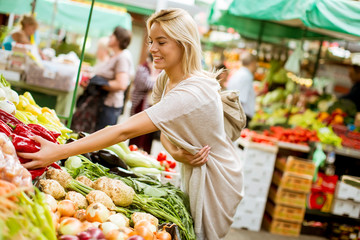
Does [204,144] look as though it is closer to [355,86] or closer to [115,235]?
[115,235]

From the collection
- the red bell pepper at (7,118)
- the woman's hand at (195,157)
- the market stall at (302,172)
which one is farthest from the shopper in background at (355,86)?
the red bell pepper at (7,118)

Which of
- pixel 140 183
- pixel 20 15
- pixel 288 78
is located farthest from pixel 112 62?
pixel 288 78

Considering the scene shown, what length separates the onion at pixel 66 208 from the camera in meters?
2.13

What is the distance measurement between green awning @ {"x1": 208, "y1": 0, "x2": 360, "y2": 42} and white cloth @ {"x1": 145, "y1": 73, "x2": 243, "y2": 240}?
2527 mm

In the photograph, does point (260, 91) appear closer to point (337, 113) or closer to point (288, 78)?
Answer: point (288, 78)

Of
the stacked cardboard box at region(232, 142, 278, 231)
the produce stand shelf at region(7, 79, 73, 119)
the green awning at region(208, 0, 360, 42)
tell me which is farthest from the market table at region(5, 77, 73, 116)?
the stacked cardboard box at region(232, 142, 278, 231)

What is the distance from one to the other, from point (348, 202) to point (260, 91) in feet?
13.8

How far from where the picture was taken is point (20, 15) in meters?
5.38

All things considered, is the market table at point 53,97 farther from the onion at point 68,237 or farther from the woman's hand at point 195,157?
the onion at point 68,237

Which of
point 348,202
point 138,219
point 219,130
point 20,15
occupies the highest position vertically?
point 20,15

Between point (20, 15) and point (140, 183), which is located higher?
point (20, 15)

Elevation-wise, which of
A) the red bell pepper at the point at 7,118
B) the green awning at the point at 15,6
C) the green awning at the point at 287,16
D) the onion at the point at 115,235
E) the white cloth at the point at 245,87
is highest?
the green awning at the point at 287,16

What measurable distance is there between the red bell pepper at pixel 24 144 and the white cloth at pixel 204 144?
0.66 metres

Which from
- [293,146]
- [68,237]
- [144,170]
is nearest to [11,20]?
[144,170]
